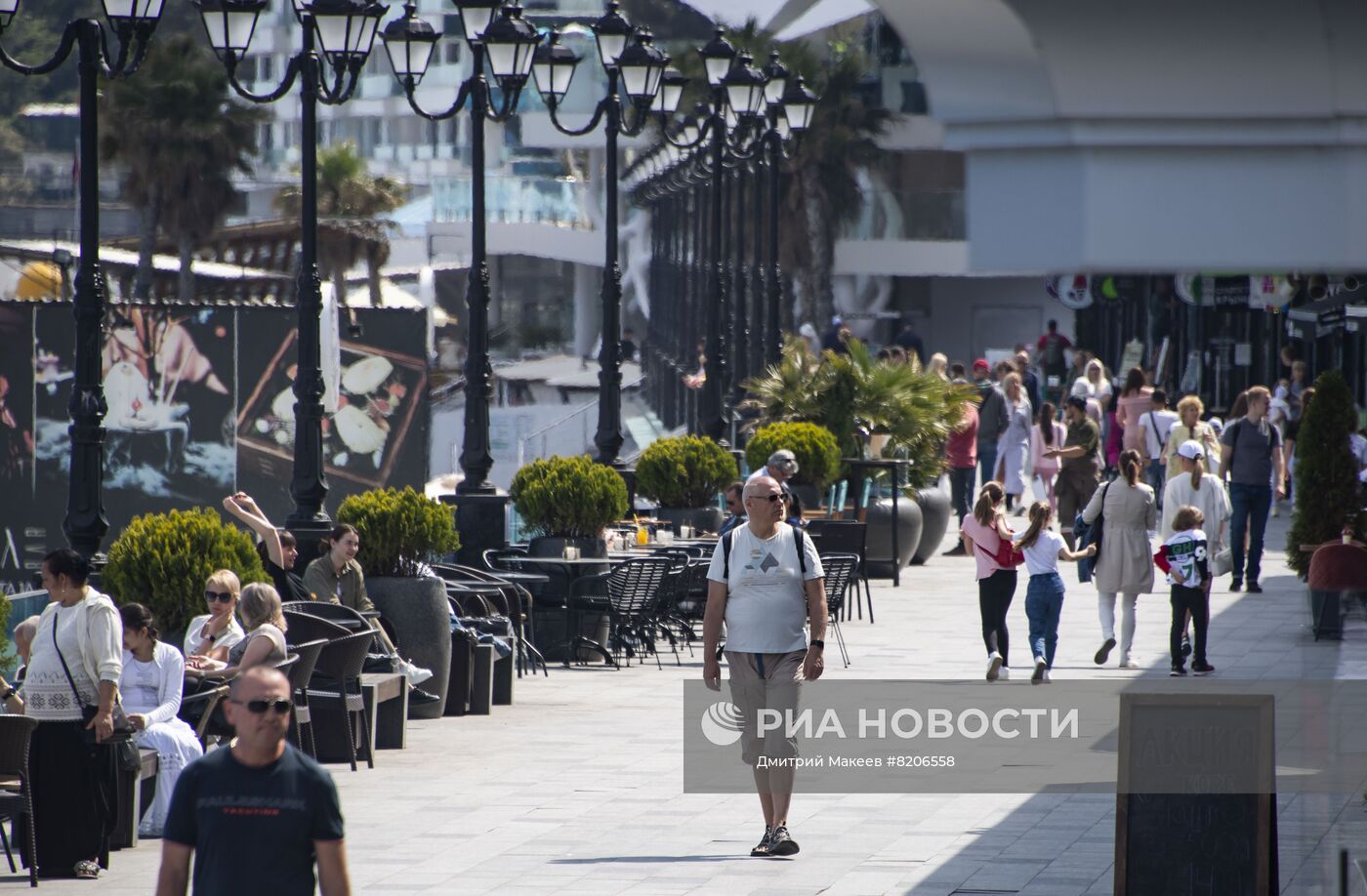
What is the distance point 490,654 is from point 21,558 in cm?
1038

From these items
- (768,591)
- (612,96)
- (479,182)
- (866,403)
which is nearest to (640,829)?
(768,591)

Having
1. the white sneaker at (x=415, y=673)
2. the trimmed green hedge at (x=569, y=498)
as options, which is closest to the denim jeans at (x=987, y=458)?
the trimmed green hedge at (x=569, y=498)

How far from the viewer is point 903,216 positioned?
6384 centimetres

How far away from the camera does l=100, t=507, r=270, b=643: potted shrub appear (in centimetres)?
1155

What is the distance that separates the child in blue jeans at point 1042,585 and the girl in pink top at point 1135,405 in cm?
1103

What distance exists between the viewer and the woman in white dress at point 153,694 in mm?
10039

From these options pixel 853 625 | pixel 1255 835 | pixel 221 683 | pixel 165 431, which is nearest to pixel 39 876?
pixel 221 683

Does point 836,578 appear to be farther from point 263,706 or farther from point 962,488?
point 263,706

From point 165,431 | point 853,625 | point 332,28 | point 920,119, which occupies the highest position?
point 920,119

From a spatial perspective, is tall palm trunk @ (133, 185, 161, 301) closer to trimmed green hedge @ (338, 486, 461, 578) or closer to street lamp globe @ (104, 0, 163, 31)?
trimmed green hedge @ (338, 486, 461, 578)

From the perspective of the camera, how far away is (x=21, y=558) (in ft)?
75.3

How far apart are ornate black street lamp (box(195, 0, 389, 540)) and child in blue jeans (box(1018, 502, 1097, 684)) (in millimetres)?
A: 4715

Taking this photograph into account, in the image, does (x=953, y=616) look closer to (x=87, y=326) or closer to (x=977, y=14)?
(x=87, y=326)

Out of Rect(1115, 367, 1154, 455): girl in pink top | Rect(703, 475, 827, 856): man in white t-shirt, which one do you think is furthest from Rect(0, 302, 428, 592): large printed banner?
Rect(703, 475, 827, 856): man in white t-shirt
